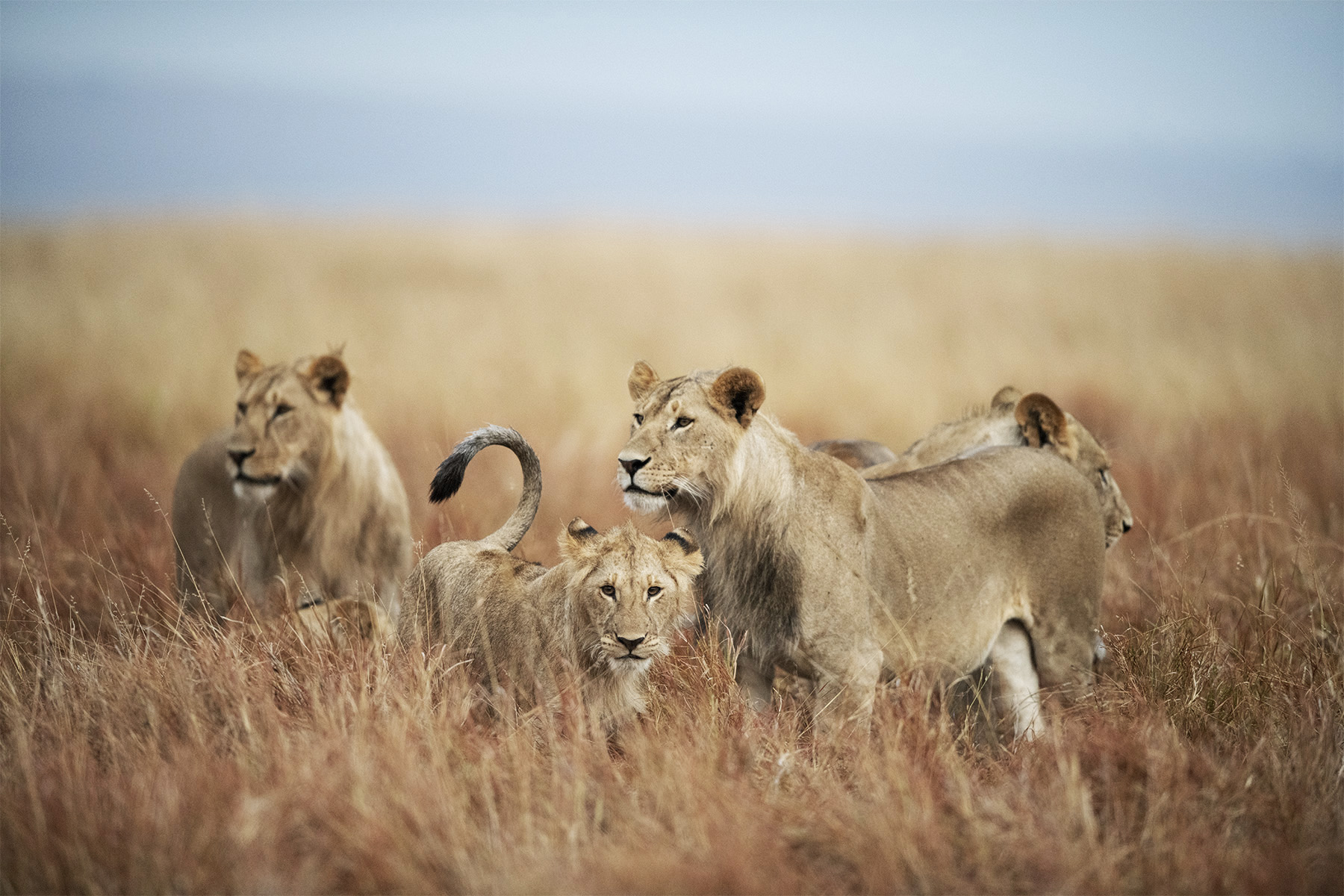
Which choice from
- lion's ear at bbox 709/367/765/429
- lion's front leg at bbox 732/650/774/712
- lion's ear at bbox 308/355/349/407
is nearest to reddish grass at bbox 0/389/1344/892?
lion's front leg at bbox 732/650/774/712

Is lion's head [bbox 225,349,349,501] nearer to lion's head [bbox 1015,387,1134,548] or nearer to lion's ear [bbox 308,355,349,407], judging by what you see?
lion's ear [bbox 308,355,349,407]

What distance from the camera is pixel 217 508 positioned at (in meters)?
6.04

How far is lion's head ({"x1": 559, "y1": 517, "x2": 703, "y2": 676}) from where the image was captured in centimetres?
388

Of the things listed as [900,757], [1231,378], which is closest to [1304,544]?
[900,757]

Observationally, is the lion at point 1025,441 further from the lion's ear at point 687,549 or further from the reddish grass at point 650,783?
the lion's ear at point 687,549

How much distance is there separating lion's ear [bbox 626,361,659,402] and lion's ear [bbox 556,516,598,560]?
1.81ft

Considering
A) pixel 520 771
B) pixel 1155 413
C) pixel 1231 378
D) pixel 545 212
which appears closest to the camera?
pixel 520 771

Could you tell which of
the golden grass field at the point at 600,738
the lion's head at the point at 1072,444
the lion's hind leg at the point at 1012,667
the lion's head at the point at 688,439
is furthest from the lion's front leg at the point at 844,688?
the lion's head at the point at 1072,444

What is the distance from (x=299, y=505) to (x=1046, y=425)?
377 cm

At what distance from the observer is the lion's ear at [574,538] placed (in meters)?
4.11

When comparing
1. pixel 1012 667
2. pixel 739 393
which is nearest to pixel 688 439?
pixel 739 393

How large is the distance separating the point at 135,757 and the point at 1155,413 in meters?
12.5

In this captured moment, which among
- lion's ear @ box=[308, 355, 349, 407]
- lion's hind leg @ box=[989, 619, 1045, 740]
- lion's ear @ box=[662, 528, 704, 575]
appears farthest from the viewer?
lion's ear @ box=[308, 355, 349, 407]

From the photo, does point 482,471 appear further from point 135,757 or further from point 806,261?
point 806,261
